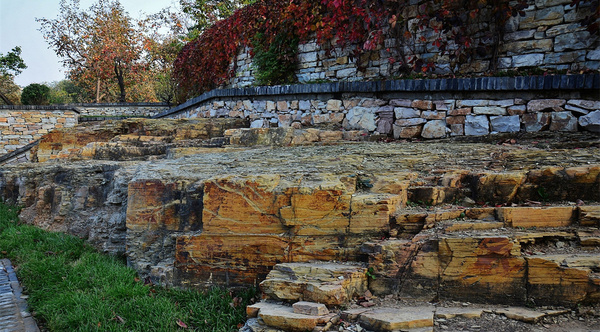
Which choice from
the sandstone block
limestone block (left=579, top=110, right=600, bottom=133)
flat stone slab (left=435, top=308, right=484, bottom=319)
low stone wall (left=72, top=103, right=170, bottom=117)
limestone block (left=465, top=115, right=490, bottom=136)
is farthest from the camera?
low stone wall (left=72, top=103, right=170, bottom=117)

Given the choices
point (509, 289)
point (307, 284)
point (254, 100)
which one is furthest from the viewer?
point (254, 100)

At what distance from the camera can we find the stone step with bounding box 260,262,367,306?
3209mm

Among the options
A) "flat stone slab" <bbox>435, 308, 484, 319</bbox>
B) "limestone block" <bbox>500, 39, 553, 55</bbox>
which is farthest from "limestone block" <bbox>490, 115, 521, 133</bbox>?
"flat stone slab" <bbox>435, 308, 484, 319</bbox>

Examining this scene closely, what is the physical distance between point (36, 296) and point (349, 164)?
11.8ft

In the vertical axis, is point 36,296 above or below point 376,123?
below

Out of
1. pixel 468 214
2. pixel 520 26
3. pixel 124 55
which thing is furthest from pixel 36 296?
pixel 124 55

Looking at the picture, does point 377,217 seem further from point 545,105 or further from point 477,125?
point 545,105

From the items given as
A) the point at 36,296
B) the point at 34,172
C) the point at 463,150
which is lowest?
the point at 36,296

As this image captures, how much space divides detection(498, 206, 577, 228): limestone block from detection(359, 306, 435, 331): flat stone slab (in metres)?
1.01

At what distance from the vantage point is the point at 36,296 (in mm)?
4609

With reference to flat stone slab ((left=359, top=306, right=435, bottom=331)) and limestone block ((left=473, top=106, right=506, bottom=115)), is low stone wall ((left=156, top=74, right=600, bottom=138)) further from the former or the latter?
flat stone slab ((left=359, top=306, right=435, bottom=331))

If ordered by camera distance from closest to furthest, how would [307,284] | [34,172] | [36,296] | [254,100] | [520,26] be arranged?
[307,284] < [36,296] < [520,26] < [34,172] < [254,100]

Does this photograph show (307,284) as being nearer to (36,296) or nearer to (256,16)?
(36,296)

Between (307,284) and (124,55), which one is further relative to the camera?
(124,55)
